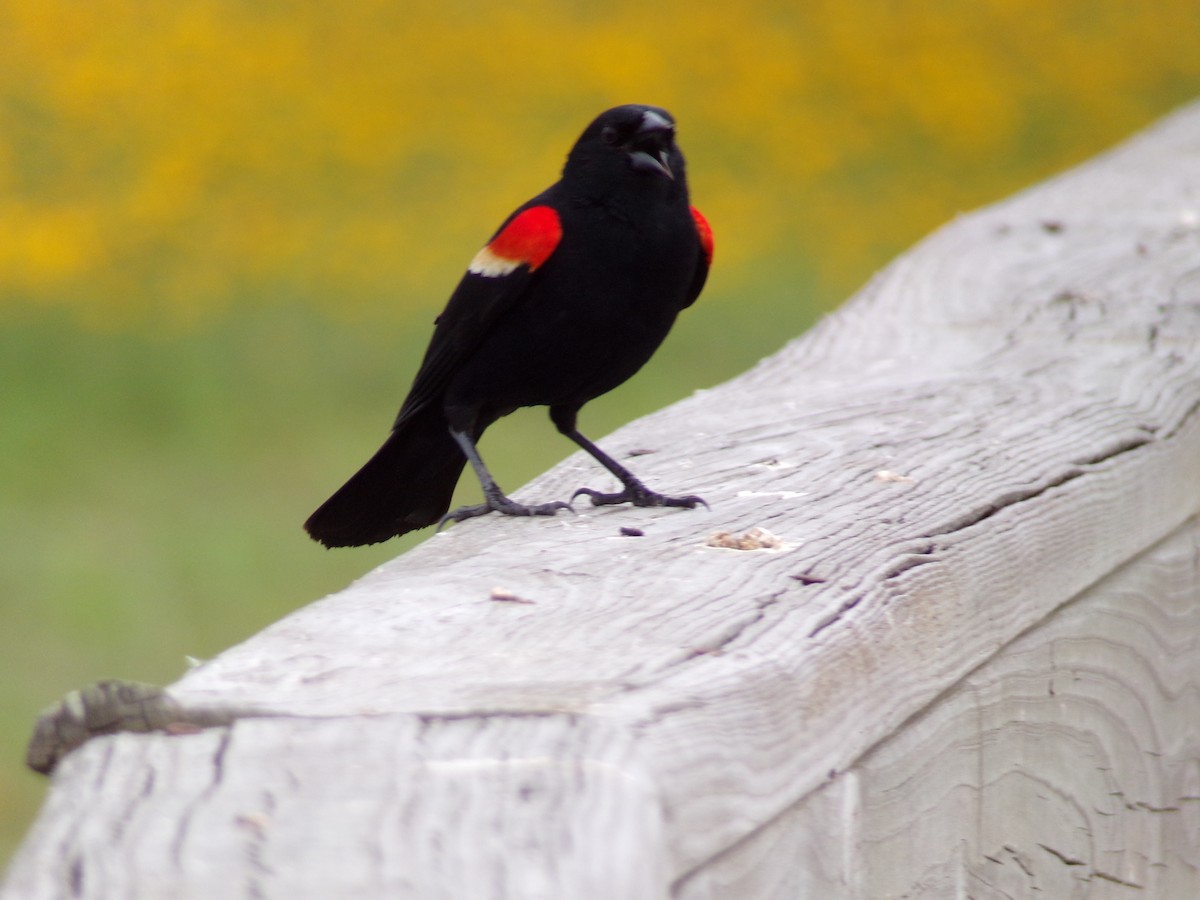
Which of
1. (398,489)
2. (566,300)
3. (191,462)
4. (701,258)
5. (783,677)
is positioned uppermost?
(191,462)

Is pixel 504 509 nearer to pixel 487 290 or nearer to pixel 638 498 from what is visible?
pixel 638 498

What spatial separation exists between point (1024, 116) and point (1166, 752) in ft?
20.3

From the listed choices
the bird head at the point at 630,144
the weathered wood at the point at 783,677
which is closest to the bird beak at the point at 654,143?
the bird head at the point at 630,144

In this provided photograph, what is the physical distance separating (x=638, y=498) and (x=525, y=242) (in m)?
0.58

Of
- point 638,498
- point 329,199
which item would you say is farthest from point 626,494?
point 329,199

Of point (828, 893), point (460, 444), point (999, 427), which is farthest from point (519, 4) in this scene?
point (828, 893)

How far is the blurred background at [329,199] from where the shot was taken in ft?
16.8

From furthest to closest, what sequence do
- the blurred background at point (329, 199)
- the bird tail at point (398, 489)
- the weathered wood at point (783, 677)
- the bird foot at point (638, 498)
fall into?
the blurred background at point (329, 199) → the bird tail at point (398, 489) → the bird foot at point (638, 498) → the weathered wood at point (783, 677)

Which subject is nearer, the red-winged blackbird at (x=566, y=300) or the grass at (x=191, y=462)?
the red-winged blackbird at (x=566, y=300)

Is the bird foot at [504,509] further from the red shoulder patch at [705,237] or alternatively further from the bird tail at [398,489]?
the red shoulder patch at [705,237]

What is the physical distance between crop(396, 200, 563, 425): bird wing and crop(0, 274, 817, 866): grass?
2230 mm

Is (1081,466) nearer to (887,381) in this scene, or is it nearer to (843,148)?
(887,381)

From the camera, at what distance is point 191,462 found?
18.1ft

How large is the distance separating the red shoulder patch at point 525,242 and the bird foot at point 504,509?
0.39 metres
